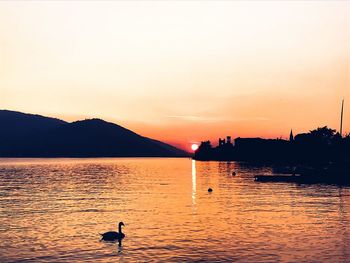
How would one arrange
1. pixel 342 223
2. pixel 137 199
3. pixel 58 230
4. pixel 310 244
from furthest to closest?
pixel 137 199
pixel 342 223
pixel 58 230
pixel 310 244

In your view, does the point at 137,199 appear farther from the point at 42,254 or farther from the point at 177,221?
the point at 42,254

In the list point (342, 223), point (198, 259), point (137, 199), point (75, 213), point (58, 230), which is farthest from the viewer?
point (137, 199)

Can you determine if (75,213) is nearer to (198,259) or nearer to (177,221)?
(177,221)

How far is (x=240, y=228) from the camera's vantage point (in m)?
48.1

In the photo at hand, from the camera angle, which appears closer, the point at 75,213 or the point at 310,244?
the point at 310,244

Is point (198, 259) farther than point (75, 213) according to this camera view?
No

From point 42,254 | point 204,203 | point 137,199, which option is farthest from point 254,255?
point 137,199

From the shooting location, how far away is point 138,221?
54.2 metres

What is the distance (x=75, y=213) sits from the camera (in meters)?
61.9

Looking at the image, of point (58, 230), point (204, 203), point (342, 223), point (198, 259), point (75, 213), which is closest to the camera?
point (198, 259)

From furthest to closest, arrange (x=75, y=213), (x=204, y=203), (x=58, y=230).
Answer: (x=204, y=203) → (x=75, y=213) → (x=58, y=230)

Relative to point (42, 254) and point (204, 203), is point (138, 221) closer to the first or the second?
point (42, 254)

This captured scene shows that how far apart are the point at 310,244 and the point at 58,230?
83.1 feet

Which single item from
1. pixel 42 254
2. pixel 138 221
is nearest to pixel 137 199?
pixel 138 221
